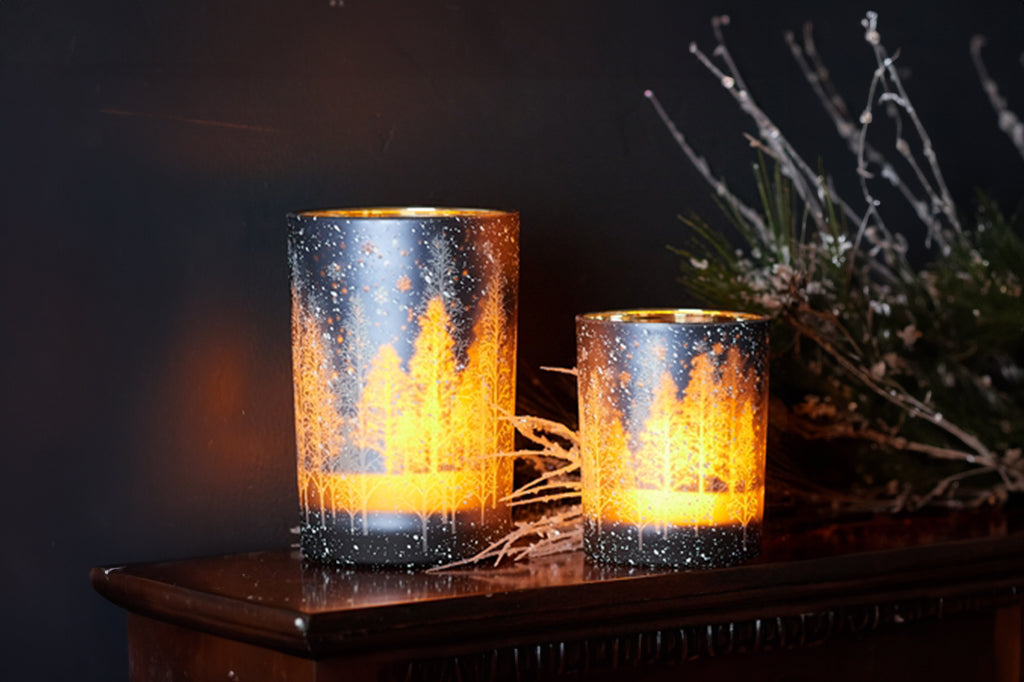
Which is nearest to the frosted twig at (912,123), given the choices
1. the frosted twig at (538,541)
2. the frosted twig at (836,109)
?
the frosted twig at (836,109)

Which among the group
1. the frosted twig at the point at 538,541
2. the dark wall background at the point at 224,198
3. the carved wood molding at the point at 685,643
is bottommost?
the carved wood molding at the point at 685,643

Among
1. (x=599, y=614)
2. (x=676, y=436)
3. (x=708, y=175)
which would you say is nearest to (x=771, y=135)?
(x=708, y=175)

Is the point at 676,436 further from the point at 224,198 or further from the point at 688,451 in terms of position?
the point at 224,198

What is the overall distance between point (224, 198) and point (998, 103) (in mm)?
797

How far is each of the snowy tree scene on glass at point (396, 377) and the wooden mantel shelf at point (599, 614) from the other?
0.04 metres

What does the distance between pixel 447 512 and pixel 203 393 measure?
221 mm

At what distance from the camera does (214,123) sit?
3.31 feet

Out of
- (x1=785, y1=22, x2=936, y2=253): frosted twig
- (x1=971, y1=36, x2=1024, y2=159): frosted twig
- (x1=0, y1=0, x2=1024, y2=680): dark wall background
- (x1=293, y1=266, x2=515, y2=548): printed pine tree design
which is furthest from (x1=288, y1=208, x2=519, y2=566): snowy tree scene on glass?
(x1=971, y1=36, x2=1024, y2=159): frosted twig

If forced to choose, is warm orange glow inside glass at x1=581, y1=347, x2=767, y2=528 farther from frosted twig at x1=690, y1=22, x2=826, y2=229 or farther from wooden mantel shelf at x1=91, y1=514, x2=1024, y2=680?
frosted twig at x1=690, y1=22, x2=826, y2=229

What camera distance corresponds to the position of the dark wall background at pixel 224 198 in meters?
0.96

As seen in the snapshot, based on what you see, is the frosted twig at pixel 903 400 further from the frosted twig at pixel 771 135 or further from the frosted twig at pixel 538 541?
the frosted twig at pixel 538 541

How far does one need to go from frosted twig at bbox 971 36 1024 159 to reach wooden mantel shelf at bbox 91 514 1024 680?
0.44 meters

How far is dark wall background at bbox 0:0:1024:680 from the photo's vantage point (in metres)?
0.96

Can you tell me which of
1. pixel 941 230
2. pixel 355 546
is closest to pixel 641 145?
pixel 941 230
